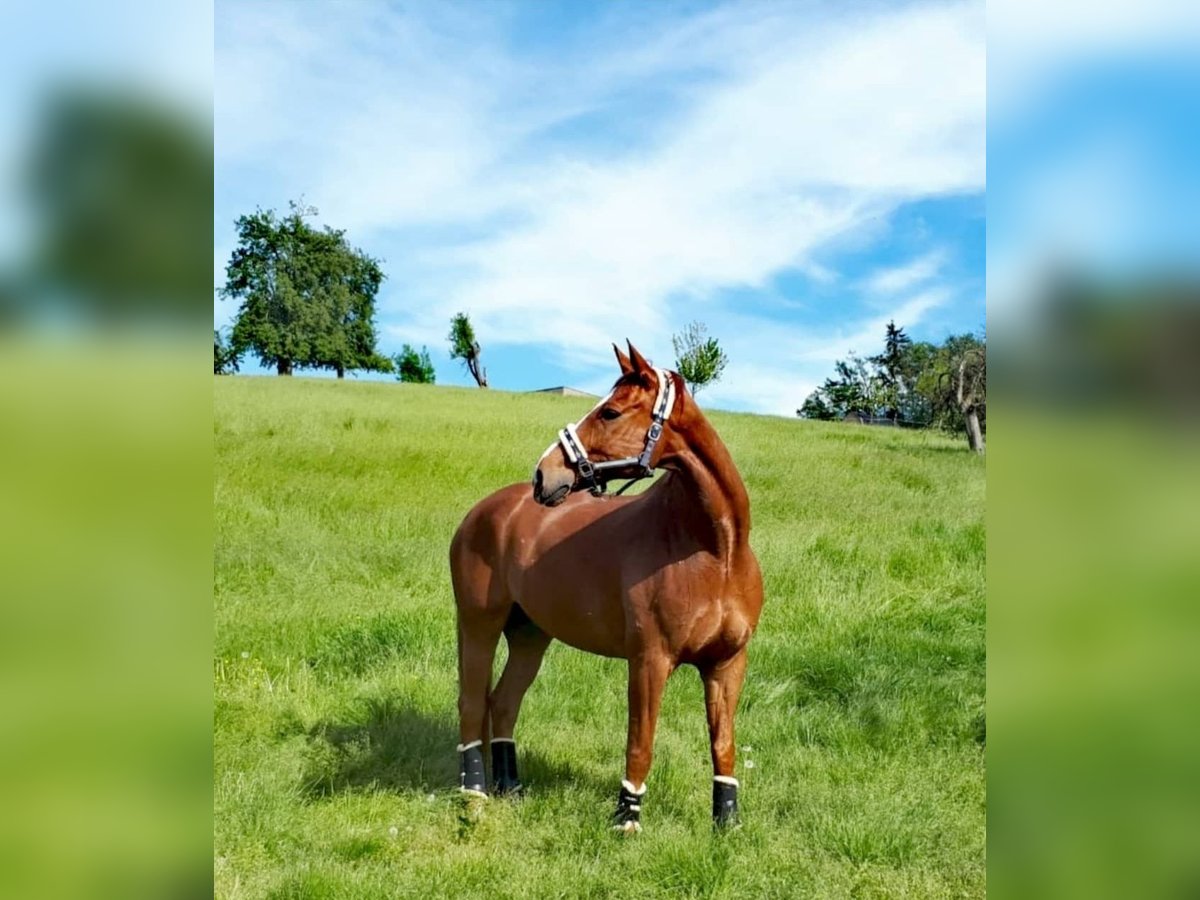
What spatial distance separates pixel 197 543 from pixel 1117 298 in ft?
4.06

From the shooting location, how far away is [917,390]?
36219mm

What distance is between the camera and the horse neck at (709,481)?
4.37 m

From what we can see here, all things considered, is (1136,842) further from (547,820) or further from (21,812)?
(547,820)

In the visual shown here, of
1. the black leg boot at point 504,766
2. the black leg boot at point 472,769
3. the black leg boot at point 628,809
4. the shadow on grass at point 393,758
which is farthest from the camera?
the shadow on grass at point 393,758

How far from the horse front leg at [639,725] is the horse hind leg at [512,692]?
Answer: 1.05m

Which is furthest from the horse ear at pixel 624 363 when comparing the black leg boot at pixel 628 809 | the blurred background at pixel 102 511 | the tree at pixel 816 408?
the tree at pixel 816 408

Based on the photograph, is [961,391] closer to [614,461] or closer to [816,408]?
[614,461]

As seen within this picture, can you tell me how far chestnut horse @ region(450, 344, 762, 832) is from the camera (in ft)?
14.0

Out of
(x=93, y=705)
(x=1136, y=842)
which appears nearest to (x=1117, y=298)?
(x=1136, y=842)

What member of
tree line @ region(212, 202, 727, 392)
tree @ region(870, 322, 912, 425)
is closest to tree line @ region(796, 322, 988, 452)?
tree @ region(870, 322, 912, 425)

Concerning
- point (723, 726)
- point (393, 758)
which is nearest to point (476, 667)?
point (393, 758)

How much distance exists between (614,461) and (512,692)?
2.13 metres

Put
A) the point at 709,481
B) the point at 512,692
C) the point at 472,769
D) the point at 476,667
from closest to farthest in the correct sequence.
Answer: the point at 709,481, the point at 472,769, the point at 476,667, the point at 512,692

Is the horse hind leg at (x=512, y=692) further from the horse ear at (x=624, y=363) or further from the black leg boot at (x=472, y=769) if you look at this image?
the horse ear at (x=624, y=363)
